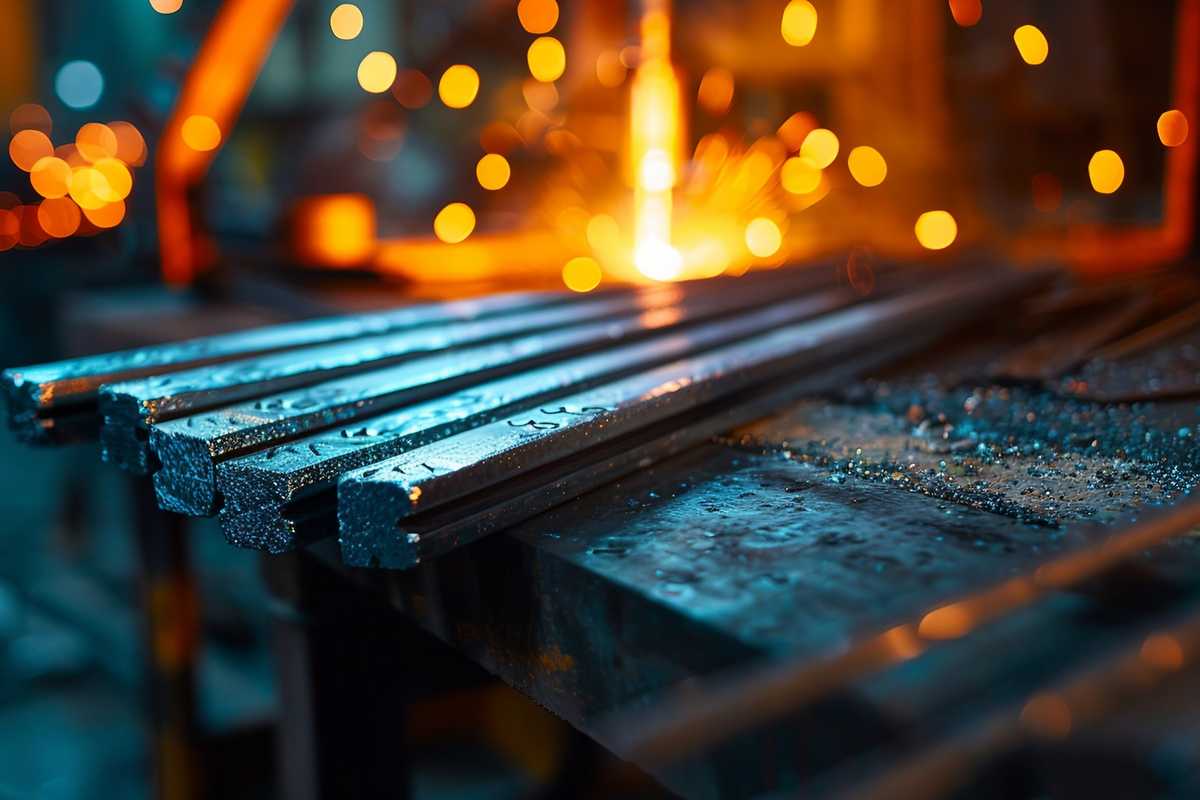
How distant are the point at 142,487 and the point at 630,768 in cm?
178

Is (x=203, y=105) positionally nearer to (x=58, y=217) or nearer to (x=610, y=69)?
(x=610, y=69)

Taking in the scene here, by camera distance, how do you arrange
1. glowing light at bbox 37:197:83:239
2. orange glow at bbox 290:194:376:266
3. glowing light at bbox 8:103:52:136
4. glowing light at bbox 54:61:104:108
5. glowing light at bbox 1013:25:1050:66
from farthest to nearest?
glowing light at bbox 54:61:104:108
glowing light at bbox 8:103:52:136
glowing light at bbox 37:197:83:239
glowing light at bbox 1013:25:1050:66
orange glow at bbox 290:194:376:266

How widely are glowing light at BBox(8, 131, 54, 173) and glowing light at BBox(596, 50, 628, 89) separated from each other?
277 inches

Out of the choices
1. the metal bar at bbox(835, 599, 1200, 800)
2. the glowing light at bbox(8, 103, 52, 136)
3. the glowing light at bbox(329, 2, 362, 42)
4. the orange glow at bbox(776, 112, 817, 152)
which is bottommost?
the metal bar at bbox(835, 599, 1200, 800)

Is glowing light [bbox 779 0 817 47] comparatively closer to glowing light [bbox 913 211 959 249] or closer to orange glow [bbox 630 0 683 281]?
orange glow [bbox 630 0 683 281]

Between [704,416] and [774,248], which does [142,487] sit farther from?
[774,248]

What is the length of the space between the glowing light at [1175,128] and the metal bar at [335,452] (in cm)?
242

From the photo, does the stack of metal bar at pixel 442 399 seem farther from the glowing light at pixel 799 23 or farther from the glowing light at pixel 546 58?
the glowing light at pixel 546 58

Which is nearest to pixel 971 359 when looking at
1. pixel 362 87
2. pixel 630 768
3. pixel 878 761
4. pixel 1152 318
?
pixel 1152 318

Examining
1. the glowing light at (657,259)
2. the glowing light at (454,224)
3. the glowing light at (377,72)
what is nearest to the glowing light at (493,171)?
the glowing light at (454,224)

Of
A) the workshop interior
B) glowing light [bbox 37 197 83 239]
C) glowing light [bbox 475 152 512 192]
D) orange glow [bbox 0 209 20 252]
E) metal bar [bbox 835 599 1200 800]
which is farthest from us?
glowing light [bbox 37 197 83 239]

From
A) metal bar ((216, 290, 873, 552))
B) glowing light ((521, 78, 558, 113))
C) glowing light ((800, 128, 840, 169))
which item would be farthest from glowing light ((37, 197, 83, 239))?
metal bar ((216, 290, 873, 552))

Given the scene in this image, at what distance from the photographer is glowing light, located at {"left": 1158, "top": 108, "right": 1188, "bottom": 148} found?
3.13m

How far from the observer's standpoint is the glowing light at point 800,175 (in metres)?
4.67
